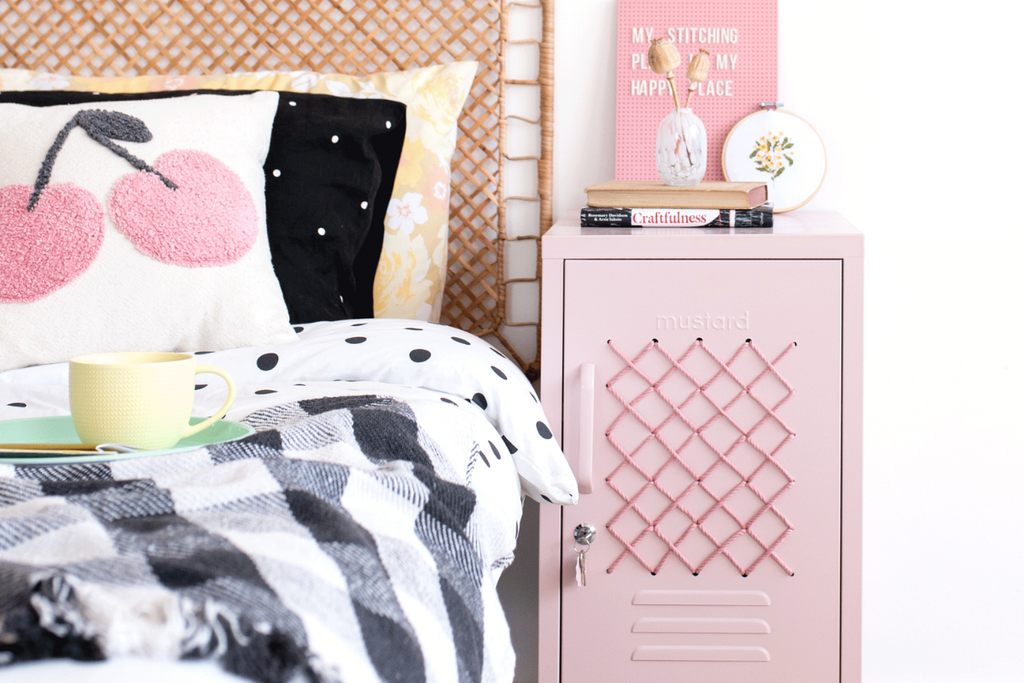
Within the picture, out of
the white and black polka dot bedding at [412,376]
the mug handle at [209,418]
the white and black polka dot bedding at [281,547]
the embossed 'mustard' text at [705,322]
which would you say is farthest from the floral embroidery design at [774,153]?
the mug handle at [209,418]

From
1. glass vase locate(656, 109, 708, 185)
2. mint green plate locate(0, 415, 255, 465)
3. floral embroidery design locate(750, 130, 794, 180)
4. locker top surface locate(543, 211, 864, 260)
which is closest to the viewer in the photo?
mint green plate locate(0, 415, 255, 465)

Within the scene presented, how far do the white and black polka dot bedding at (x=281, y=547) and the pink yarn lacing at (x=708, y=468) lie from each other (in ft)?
1.13

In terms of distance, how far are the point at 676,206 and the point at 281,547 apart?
3.15 feet

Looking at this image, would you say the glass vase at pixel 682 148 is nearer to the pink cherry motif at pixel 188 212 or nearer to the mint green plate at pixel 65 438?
the pink cherry motif at pixel 188 212

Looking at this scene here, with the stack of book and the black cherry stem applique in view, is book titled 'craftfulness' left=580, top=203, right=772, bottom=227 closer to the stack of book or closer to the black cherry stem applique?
the stack of book

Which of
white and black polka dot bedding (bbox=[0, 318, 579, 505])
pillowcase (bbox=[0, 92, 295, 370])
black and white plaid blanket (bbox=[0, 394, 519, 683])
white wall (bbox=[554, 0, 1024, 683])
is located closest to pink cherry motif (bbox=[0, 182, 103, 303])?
pillowcase (bbox=[0, 92, 295, 370])

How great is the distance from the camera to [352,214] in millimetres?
1312

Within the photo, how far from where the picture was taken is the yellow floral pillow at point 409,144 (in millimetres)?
1424

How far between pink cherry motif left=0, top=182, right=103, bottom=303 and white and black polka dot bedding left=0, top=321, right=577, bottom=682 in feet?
0.59

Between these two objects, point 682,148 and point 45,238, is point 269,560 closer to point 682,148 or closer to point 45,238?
point 45,238

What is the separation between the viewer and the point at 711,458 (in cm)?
119

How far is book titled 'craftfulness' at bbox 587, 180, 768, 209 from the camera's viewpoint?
1.26m

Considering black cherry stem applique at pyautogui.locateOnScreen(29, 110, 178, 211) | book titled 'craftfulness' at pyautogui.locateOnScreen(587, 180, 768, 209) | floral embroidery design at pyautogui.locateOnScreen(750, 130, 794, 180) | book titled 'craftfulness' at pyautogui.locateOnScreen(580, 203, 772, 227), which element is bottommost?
book titled 'craftfulness' at pyautogui.locateOnScreen(580, 203, 772, 227)

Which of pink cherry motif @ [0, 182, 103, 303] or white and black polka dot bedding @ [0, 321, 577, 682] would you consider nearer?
white and black polka dot bedding @ [0, 321, 577, 682]
